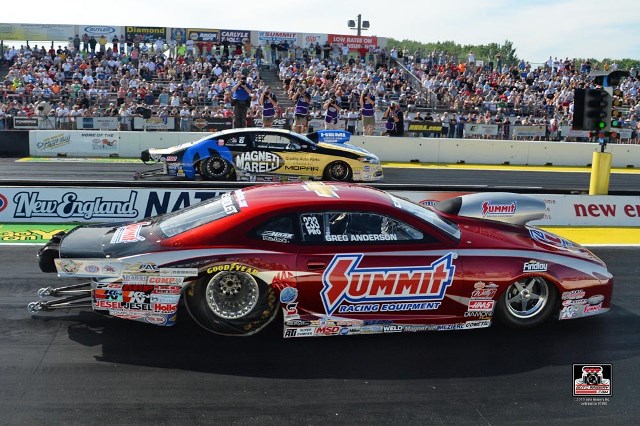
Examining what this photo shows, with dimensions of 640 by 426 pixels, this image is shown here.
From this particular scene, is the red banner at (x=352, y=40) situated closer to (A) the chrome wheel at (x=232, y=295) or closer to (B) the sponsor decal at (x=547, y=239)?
(B) the sponsor decal at (x=547, y=239)

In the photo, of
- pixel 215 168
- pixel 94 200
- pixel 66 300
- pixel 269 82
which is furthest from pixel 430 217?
pixel 269 82

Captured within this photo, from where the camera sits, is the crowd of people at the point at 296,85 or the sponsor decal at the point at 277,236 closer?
the sponsor decal at the point at 277,236

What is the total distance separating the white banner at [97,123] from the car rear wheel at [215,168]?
9.73m

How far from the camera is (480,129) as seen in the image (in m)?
26.2

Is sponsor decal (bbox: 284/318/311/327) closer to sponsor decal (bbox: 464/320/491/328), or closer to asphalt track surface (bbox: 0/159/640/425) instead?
asphalt track surface (bbox: 0/159/640/425)

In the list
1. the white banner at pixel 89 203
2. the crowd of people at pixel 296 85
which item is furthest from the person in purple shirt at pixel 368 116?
the white banner at pixel 89 203

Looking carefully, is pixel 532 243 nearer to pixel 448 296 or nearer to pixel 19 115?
pixel 448 296

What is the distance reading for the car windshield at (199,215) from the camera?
6.36 meters

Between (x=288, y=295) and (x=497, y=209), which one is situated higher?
(x=497, y=209)

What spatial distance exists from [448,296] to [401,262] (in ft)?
1.74

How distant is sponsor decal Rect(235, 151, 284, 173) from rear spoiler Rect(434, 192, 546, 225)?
816 cm

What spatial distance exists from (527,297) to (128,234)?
12.4 feet

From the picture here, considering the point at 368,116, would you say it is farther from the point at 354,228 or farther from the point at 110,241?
the point at 110,241

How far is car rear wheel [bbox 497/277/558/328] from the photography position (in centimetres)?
650
